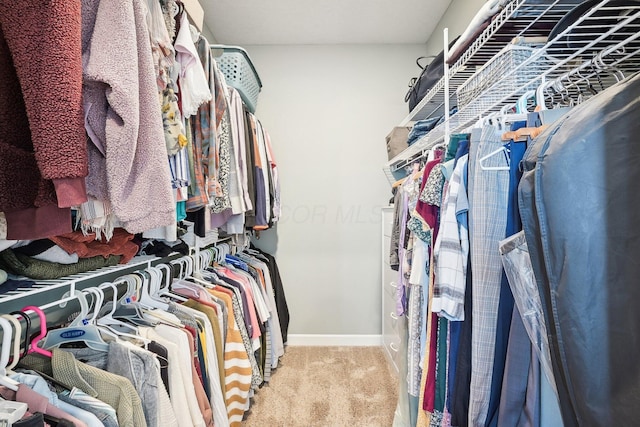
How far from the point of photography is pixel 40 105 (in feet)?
1.85

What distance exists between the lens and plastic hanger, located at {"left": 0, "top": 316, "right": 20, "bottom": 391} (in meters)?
0.67

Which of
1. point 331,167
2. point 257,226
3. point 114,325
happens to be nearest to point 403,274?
point 257,226

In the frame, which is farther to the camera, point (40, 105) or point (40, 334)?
point (40, 334)

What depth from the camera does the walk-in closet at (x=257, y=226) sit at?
18.1 inches

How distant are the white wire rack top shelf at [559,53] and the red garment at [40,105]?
3.15 ft

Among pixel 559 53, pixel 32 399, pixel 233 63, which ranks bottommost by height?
pixel 32 399

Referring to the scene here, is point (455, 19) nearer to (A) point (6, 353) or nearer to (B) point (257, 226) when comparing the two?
(B) point (257, 226)

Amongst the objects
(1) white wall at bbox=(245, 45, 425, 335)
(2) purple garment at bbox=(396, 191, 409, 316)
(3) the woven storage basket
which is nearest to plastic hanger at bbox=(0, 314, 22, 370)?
(2) purple garment at bbox=(396, 191, 409, 316)

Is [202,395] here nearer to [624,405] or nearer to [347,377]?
[624,405]

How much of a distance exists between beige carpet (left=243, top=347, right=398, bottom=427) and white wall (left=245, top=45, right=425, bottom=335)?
36 cm

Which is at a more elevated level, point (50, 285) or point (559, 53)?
point (559, 53)

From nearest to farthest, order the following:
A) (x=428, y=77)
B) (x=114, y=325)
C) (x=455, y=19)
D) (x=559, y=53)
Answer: (x=559, y=53) < (x=114, y=325) < (x=428, y=77) < (x=455, y=19)

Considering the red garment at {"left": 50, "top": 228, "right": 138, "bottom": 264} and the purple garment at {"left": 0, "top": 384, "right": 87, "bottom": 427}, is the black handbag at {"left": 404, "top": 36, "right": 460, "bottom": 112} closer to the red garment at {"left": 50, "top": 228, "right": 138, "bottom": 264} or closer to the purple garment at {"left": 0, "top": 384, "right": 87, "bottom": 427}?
the red garment at {"left": 50, "top": 228, "right": 138, "bottom": 264}

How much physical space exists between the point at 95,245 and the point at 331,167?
203cm
